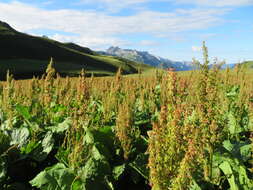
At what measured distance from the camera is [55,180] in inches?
128

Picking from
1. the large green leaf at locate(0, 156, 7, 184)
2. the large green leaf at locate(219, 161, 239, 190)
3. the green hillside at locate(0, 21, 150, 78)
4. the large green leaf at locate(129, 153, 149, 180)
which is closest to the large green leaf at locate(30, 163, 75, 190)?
the large green leaf at locate(0, 156, 7, 184)

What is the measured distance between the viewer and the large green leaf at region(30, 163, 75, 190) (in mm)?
3223

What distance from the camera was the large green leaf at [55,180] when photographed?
3.22 m

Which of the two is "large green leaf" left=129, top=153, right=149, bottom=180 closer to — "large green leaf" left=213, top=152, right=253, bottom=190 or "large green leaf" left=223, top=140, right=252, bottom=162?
"large green leaf" left=213, top=152, right=253, bottom=190

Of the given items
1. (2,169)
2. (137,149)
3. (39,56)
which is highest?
(39,56)

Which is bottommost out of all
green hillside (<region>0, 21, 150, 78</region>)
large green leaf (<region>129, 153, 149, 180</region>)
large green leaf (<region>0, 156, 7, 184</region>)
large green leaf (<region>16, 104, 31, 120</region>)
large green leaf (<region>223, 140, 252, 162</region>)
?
large green leaf (<region>0, 156, 7, 184</region>)

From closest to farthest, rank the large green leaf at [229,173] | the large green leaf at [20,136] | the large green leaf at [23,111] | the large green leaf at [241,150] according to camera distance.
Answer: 1. the large green leaf at [229,173]
2. the large green leaf at [241,150]
3. the large green leaf at [20,136]
4. the large green leaf at [23,111]

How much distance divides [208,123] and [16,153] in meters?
2.92

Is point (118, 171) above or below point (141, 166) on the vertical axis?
below

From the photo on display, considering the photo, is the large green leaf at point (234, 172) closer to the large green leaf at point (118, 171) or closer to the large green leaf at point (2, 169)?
the large green leaf at point (118, 171)

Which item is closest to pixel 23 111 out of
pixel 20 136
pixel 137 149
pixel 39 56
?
pixel 20 136

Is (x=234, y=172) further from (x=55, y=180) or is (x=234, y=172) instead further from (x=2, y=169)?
(x=2, y=169)

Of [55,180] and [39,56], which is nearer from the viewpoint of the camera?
[55,180]

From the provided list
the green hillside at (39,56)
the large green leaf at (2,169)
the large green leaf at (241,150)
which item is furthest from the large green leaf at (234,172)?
the green hillside at (39,56)
